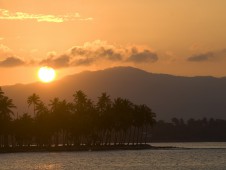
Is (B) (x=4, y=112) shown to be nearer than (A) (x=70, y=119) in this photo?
Yes

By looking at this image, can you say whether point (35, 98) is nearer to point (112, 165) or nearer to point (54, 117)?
point (54, 117)

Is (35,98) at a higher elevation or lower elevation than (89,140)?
higher

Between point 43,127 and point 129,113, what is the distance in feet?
86.0

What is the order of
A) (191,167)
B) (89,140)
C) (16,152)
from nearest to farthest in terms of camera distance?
(191,167), (16,152), (89,140)

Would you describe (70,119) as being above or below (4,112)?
below

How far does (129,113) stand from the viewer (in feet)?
615

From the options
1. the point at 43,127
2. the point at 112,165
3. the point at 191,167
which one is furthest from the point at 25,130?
the point at 191,167

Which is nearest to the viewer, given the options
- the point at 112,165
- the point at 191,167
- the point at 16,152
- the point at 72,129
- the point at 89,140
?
the point at 191,167

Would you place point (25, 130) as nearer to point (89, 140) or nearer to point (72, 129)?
point (72, 129)

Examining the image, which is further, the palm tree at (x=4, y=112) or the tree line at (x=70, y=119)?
the tree line at (x=70, y=119)

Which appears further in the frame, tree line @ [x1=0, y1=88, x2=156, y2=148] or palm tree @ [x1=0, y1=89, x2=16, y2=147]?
tree line @ [x1=0, y1=88, x2=156, y2=148]

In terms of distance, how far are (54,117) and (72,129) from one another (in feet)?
18.5

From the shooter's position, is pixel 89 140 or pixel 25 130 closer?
pixel 25 130

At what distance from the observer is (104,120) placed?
18238 cm
